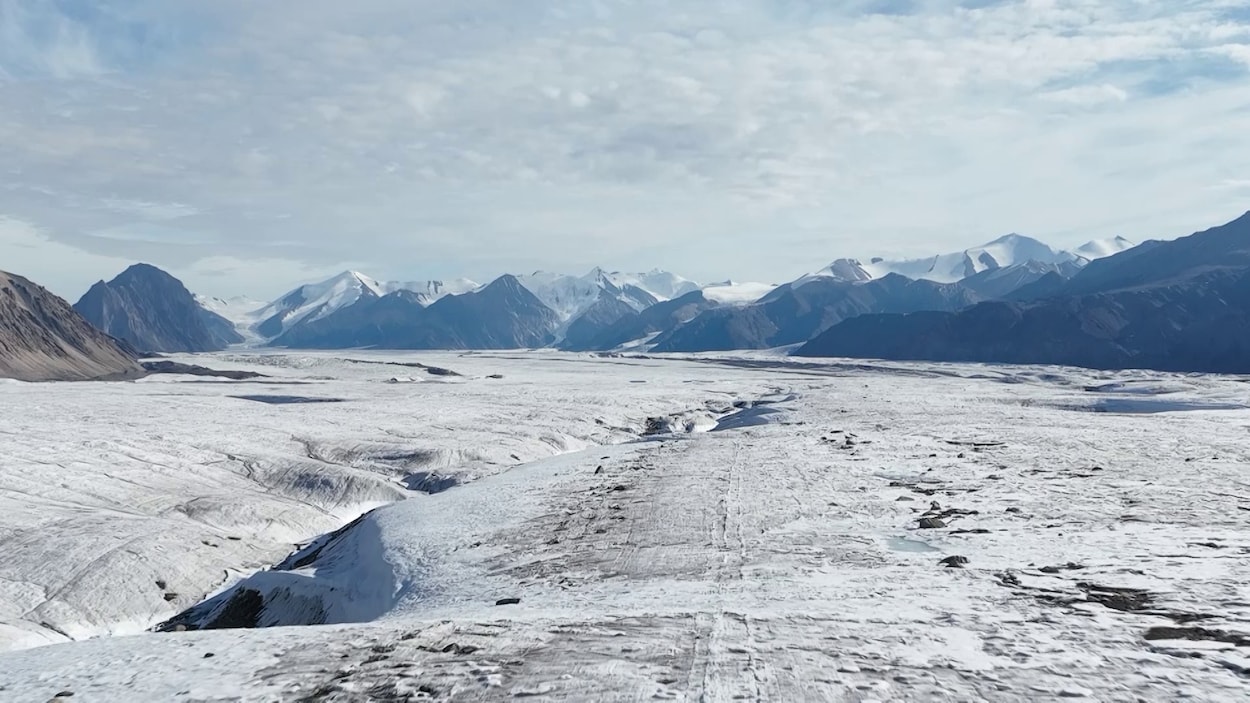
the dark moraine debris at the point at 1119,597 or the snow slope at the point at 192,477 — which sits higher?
the dark moraine debris at the point at 1119,597

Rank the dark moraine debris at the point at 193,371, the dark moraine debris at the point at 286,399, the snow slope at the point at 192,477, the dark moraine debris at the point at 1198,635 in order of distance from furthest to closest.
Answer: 1. the dark moraine debris at the point at 193,371
2. the dark moraine debris at the point at 286,399
3. the snow slope at the point at 192,477
4. the dark moraine debris at the point at 1198,635

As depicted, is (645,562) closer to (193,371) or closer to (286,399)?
(286,399)

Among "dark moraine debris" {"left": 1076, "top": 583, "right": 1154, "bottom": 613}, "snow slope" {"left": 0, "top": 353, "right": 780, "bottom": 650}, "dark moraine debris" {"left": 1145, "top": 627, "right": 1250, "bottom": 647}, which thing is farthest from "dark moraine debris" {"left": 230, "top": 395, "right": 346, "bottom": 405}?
"dark moraine debris" {"left": 1145, "top": 627, "right": 1250, "bottom": 647}

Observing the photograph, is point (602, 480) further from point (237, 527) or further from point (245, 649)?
point (245, 649)

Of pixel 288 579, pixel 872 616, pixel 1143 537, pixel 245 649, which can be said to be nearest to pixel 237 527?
pixel 288 579

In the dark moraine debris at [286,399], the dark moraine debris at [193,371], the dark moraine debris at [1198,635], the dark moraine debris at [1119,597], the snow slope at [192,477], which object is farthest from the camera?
the dark moraine debris at [193,371]

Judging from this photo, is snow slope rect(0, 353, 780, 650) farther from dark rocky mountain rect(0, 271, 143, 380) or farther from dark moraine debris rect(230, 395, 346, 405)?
dark rocky mountain rect(0, 271, 143, 380)

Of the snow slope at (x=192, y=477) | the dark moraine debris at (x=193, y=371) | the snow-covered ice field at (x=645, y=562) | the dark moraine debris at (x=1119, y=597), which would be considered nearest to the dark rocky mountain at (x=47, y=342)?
the dark moraine debris at (x=193, y=371)

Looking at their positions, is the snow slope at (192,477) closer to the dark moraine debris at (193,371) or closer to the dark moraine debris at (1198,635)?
the dark moraine debris at (1198,635)

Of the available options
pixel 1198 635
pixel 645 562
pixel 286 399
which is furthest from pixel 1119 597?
pixel 286 399
